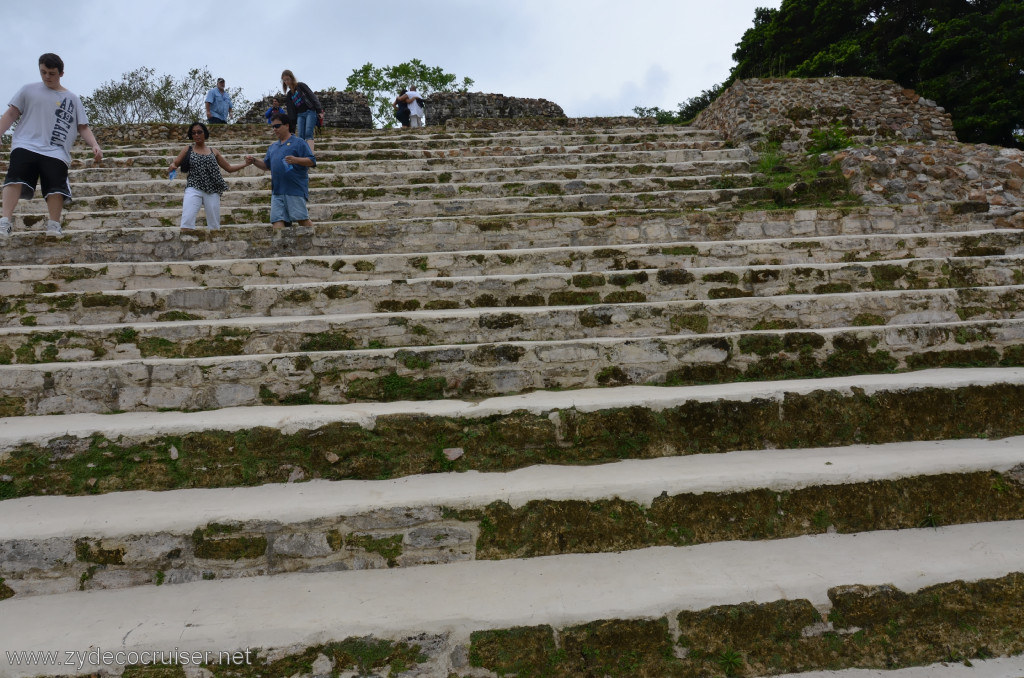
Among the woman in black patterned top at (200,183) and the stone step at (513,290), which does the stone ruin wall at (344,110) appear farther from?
the stone step at (513,290)

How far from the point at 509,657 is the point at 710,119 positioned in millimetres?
9182

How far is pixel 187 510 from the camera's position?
194 centimetres

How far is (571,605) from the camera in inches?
65.0

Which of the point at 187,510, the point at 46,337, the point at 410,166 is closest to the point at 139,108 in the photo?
the point at 410,166

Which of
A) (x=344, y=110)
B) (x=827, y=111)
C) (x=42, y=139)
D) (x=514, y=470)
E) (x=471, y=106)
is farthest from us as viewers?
(x=471, y=106)

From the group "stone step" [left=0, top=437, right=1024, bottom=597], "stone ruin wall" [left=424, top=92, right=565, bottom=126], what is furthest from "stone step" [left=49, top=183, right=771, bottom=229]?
"stone ruin wall" [left=424, top=92, right=565, bottom=126]

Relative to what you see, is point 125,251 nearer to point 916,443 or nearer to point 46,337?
point 46,337

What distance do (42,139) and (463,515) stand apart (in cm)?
470

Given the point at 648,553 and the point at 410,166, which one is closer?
the point at 648,553

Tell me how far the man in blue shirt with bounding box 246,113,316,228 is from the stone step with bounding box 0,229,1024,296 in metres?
1.19

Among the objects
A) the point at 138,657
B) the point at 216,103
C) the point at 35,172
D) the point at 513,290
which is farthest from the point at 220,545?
the point at 216,103

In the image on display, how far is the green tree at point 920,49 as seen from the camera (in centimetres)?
1055

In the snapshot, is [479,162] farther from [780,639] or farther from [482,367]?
[780,639]

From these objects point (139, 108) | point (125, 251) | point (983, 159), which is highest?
point (139, 108)
